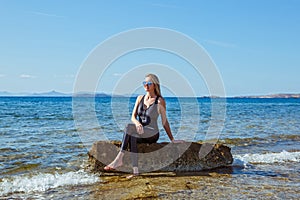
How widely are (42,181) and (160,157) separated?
253 cm

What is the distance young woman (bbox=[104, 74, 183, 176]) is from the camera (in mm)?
6867

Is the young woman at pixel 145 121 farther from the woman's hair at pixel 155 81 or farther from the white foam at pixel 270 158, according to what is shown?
the white foam at pixel 270 158

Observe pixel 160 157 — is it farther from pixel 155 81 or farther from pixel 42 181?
pixel 42 181

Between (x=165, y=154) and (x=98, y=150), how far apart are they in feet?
4.88

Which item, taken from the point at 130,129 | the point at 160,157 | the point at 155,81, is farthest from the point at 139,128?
the point at 155,81

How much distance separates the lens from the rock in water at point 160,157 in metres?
7.14

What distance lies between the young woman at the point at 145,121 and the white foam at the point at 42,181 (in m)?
0.56

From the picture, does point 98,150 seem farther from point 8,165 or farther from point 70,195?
point 8,165

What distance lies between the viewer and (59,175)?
7.20 metres

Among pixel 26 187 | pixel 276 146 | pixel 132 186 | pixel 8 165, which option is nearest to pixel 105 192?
pixel 132 186

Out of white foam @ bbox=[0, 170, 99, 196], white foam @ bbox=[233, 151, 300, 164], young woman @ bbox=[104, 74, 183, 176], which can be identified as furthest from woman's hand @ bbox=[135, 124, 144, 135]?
white foam @ bbox=[233, 151, 300, 164]

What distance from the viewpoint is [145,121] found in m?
7.00

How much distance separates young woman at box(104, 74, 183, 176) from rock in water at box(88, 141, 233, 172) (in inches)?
7.5

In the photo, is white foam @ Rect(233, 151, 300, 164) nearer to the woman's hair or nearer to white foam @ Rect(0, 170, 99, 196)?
the woman's hair
